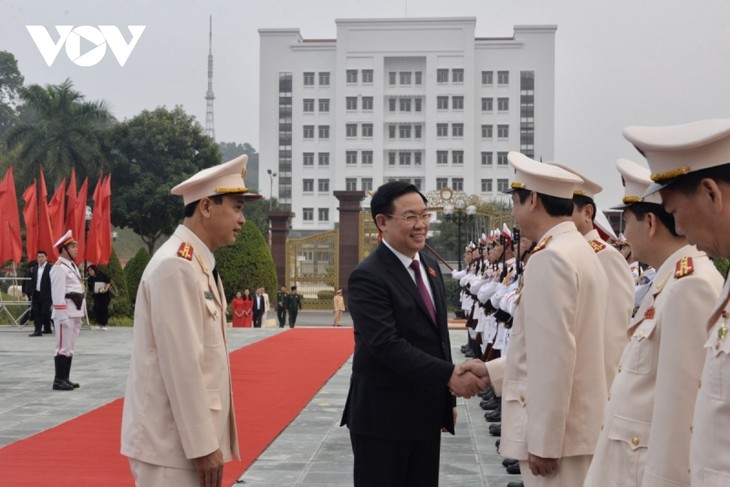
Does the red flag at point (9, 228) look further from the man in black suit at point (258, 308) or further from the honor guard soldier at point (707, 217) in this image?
the honor guard soldier at point (707, 217)

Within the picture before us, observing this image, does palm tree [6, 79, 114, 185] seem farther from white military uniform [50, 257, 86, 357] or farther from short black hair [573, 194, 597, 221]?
short black hair [573, 194, 597, 221]

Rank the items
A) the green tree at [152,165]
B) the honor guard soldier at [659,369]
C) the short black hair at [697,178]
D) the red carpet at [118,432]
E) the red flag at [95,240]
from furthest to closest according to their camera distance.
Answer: the green tree at [152,165]
the red flag at [95,240]
the red carpet at [118,432]
the honor guard soldier at [659,369]
the short black hair at [697,178]

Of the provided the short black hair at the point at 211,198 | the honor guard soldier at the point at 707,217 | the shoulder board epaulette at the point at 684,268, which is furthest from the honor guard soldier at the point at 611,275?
the honor guard soldier at the point at 707,217

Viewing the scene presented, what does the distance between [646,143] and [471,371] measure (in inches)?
60.8

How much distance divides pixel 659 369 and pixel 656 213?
2.30ft

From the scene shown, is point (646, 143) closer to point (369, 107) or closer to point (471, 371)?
point (471, 371)

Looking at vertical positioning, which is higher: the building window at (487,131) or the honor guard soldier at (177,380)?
the building window at (487,131)

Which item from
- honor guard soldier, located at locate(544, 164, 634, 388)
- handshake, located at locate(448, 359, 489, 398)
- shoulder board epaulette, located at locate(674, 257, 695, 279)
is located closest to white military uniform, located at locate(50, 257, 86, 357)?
honor guard soldier, located at locate(544, 164, 634, 388)

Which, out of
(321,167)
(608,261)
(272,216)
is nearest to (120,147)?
(272,216)

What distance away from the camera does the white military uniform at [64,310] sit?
966cm

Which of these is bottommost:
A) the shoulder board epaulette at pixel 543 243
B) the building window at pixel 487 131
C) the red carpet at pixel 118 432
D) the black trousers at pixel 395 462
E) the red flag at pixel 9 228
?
the red carpet at pixel 118 432

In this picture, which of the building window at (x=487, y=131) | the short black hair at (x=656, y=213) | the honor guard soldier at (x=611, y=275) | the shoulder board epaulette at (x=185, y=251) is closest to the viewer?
the short black hair at (x=656, y=213)

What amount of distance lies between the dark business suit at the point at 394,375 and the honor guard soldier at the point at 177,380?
0.53m

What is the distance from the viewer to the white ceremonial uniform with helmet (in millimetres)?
2990
